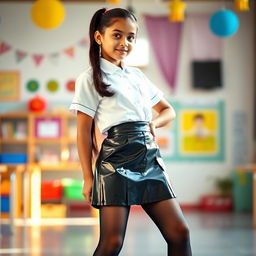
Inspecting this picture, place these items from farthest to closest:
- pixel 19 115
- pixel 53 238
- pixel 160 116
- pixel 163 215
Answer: pixel 19 115 → pixel 53 238 → pixel 160 116 → pixel 163 215

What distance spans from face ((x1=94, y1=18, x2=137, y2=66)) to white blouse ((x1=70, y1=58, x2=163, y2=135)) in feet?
0.18

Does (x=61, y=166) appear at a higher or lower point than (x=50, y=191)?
higher

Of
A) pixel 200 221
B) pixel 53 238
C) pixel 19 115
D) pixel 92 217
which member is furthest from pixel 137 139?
pixel 19 115

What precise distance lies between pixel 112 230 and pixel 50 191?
6.00 m

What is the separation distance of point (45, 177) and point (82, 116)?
21.7 ft

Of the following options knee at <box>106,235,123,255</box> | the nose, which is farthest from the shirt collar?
knee at <box>106,235,123,255</box>

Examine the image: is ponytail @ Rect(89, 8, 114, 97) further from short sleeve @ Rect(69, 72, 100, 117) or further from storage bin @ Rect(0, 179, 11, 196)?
storage bin @ Rect(0, 179, 11, 196)

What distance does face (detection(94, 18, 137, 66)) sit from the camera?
2227mm

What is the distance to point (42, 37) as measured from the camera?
28.5ft

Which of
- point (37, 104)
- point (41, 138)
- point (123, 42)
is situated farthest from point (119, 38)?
point (37, 104)

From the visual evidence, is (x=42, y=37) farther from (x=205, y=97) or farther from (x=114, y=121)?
(x=114, y=121)

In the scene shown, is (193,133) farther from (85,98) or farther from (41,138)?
(85,98)

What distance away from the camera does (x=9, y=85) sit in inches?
340

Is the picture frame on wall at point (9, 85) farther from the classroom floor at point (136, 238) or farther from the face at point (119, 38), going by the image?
the face at point (119, 38)
